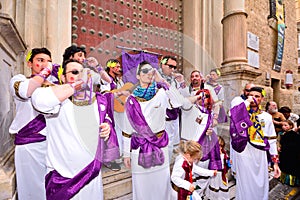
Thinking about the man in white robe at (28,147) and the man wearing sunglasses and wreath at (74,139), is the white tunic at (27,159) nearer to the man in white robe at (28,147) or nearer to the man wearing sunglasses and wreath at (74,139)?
the man in white robe at (28,147)

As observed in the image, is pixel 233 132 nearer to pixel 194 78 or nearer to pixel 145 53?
pixel 194 78

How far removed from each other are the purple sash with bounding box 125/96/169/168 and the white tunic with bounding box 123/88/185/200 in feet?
0.13

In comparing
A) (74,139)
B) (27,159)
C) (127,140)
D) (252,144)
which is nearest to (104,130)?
(74,139)

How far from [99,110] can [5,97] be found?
1.05 m

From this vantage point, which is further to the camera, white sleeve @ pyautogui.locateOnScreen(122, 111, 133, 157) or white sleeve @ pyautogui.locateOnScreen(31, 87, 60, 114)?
white sleeve @ pyautogui.locateOnScreen(122, 111, 133, 157)

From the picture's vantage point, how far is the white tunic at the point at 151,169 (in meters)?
2.16

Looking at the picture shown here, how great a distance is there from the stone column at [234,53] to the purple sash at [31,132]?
4214 millimetres

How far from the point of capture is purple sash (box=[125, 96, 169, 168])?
2.10 metres

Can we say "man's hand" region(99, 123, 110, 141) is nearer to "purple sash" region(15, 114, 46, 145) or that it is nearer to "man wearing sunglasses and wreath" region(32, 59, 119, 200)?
"man wearing sunglasses and wreath" region(32, 59, 119, 200)

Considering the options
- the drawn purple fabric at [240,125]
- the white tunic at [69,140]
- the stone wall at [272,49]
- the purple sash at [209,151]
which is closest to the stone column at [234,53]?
the stone wall at [272,49]

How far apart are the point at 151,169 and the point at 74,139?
3.10ft

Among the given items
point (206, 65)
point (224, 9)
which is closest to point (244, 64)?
point (206, 65)

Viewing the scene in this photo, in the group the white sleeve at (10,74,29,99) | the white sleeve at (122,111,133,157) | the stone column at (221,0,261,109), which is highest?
the stone column at (221,0,261,109)

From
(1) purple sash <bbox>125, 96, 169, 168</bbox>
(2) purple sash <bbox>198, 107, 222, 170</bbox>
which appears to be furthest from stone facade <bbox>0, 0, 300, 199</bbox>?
(2) purple sash <bbox>198, 107, 222, 170</bbox>
